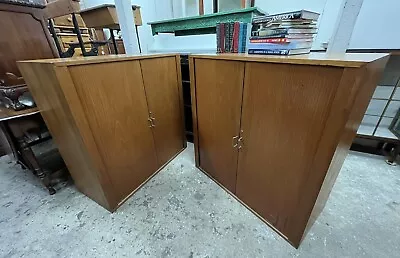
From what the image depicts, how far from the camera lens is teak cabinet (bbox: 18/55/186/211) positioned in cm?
102

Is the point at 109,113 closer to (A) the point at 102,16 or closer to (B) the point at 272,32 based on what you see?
(B) the point at 272,32

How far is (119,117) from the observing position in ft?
4.21

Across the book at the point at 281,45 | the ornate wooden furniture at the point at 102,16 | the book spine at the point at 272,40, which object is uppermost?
the ornate wooden furniture at the point at 102,16

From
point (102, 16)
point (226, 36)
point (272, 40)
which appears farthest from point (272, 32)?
point (102, 16)

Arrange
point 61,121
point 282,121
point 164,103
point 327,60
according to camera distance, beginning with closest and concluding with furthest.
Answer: point 327,60, point 282,121, point 61,121, point 164,103

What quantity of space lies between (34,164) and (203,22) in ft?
6.76

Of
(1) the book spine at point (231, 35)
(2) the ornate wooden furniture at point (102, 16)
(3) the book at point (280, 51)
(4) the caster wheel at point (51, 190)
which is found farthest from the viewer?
(2) the ornate wooden furniture at point (102, 16)

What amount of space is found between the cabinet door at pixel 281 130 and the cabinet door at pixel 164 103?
810 mm

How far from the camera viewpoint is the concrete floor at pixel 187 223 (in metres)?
1.12

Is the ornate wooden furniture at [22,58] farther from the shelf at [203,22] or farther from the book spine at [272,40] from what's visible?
the book spine at [272,40]

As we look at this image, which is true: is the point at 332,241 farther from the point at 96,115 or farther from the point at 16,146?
the point at 16,146

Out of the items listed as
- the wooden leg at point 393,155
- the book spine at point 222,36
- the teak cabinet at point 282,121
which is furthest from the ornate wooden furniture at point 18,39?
the wooden leg at point 393,155

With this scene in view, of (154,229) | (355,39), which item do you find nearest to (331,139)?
(154,229)

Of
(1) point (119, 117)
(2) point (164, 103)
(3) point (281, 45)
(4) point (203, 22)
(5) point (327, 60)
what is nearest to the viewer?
(5) point (327, 60)
